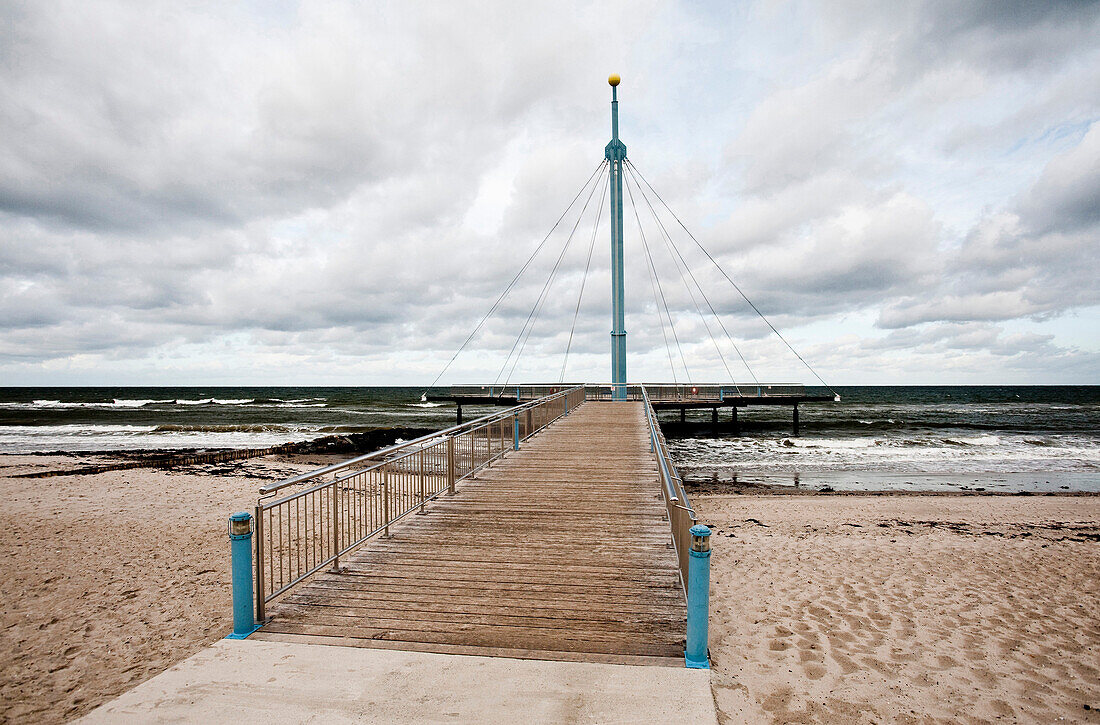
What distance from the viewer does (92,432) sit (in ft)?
112

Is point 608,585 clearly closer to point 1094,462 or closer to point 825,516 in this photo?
point 825,516

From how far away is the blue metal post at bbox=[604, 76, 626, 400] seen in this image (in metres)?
24.7

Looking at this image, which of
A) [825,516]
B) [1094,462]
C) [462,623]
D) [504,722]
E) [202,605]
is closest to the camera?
[504,722]

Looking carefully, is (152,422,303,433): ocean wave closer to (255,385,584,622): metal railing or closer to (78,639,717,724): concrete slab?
(255,385,584,622): metal railing

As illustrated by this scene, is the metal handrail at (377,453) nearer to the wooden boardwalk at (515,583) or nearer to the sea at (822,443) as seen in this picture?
the wooden boardwalk at (515,583)

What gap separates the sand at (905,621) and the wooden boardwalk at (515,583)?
3.10 ft

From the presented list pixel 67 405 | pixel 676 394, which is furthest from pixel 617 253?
pixel 67 405

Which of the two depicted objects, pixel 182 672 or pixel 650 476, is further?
pixel 650 476

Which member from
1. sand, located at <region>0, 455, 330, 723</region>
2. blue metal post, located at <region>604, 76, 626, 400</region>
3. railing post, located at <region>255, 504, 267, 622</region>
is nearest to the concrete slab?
railing post, located at <region>255, 504, 267, 622</region>

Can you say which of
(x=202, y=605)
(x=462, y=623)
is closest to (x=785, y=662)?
(x=462, y=623)

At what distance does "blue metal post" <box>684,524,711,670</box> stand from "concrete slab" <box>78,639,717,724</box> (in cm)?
17

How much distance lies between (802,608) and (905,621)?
1076 millimetres

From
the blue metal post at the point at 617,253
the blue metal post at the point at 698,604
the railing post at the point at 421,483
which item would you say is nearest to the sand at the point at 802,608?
the blue metal post at the point at 698,604

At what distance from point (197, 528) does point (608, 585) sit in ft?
30.7
